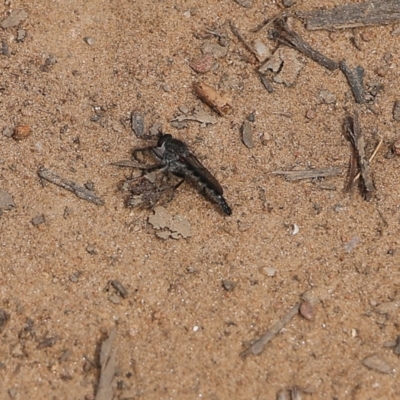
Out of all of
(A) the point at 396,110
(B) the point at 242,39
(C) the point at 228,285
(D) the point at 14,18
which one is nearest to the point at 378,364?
(C) the point at 228,285

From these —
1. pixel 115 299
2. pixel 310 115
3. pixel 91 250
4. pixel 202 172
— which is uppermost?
pixel 310 115

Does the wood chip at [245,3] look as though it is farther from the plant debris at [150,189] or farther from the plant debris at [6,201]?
the plant debris at [6,201]

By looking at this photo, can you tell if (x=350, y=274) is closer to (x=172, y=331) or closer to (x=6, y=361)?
(x=172, y=331)

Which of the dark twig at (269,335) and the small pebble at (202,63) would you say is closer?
the dark twig at (269,335)

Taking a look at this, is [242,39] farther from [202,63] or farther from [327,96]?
[327,96]

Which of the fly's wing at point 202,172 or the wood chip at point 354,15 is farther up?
the wood chip at point 354,15

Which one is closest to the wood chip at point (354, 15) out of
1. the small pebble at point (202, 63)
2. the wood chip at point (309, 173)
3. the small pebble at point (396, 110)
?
the small pebble at point (396, 110)

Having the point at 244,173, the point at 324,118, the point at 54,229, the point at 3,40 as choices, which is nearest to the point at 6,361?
the point at 54,229
